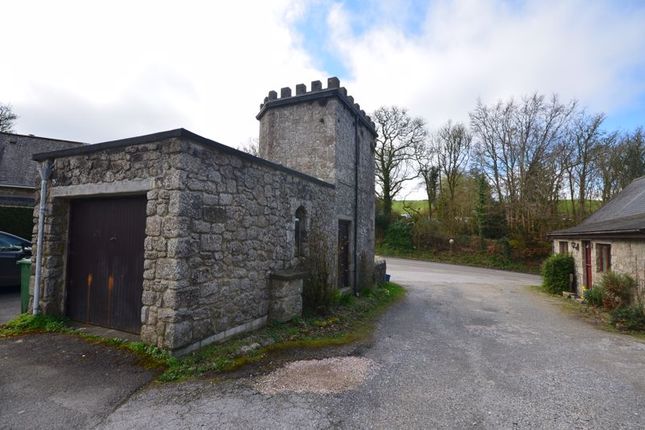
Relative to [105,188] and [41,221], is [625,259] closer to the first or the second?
[105,188]

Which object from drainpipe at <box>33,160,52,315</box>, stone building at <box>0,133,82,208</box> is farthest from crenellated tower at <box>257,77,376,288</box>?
stone building at <box>0,133,82,208</box>

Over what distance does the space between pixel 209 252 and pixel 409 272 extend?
15.1 meters

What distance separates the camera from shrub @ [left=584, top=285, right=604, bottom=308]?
9.93m

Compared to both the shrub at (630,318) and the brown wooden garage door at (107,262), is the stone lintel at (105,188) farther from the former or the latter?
the shrub at (630,318)

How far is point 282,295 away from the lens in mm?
6117

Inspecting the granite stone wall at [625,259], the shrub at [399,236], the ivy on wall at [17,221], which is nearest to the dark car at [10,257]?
the ivy on wall at [17,221]

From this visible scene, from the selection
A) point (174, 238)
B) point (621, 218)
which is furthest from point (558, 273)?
point (174, 238)

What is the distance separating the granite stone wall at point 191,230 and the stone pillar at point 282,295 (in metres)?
0.12

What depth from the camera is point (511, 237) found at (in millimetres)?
22875

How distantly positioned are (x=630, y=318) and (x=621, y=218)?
5.94m

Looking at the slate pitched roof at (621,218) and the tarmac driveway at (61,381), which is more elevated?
the slate pitched roof at (621,218)

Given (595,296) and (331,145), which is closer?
(331,145)

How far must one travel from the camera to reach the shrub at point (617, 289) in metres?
8.70

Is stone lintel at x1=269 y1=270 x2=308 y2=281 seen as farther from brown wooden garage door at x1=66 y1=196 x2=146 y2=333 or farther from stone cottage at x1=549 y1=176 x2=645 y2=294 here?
stone cottage at x1=549 y1=176 x2=645 y2=294
